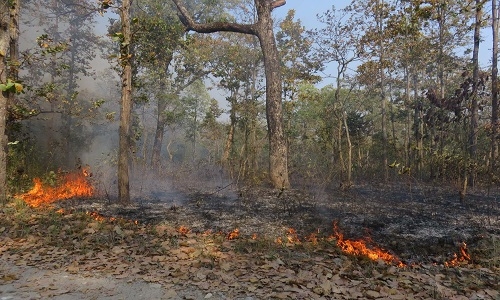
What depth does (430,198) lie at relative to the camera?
10.7 meters

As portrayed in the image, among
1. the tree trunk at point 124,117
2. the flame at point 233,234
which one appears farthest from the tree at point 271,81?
the flame at point 233,234

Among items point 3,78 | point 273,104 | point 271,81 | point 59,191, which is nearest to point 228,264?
point 3,78

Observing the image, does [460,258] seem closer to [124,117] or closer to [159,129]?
[124,117]

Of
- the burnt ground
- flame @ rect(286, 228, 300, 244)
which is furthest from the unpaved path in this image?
the burnt ground

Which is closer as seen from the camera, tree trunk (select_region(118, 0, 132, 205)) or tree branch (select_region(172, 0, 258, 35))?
tree trunk (select_region(118, 0, 132, 205))

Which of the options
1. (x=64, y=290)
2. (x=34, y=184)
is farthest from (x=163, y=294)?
(x=34, y=184)

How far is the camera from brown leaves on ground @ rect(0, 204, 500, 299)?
3.87 m

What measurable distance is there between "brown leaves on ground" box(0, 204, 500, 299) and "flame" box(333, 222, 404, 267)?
23cm

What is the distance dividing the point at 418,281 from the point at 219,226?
161 inches

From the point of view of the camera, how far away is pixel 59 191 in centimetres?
1021

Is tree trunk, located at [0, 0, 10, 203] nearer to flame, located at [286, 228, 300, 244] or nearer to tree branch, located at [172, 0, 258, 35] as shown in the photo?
tree branch, located at [172, 0, 258, 35]

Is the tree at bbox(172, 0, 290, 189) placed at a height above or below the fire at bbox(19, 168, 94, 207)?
above

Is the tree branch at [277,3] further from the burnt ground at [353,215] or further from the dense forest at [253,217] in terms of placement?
the burnt ground at [353,215]

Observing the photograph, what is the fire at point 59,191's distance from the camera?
8898 mm
